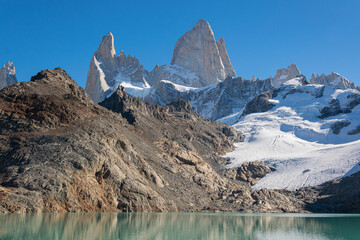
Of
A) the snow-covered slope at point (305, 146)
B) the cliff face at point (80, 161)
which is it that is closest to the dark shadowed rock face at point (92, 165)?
the cliff face at point (80, 161)

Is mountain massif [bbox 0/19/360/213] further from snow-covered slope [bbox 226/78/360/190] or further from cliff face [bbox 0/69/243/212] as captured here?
snow-covered slope [bbox 226/78/360/190]

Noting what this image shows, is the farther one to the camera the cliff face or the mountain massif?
the mountain massif

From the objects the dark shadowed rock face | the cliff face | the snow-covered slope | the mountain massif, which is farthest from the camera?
the snow-covered slope

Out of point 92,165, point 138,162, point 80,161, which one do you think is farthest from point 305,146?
point 80,161

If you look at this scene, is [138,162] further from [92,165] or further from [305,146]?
[305,146]

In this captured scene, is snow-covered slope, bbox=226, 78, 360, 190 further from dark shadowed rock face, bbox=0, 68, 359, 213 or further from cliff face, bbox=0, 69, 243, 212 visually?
cliff face, bbox=0, 69, 243, 212

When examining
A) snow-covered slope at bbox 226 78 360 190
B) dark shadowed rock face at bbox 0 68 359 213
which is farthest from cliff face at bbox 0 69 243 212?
snow-covered slope at bbox 226 78 360 190

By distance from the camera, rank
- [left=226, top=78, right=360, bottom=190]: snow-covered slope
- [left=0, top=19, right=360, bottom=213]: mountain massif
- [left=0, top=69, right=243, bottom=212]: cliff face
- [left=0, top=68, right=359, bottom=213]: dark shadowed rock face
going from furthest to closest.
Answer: [left=226, top=78, right=360, bottom=190]: snow-covered slope → [left=0, top=19, right=360, bottom=213]: mountain massif → [left=0, top=68, right=359, bottom=213]: dark shadowed rock face → [left=0, top=69, right=243, bottom=212]: cliff face

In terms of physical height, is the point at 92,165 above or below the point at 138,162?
below

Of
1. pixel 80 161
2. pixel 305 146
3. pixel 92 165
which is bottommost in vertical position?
pixel 92 165

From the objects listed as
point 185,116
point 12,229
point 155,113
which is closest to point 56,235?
point 12,229
